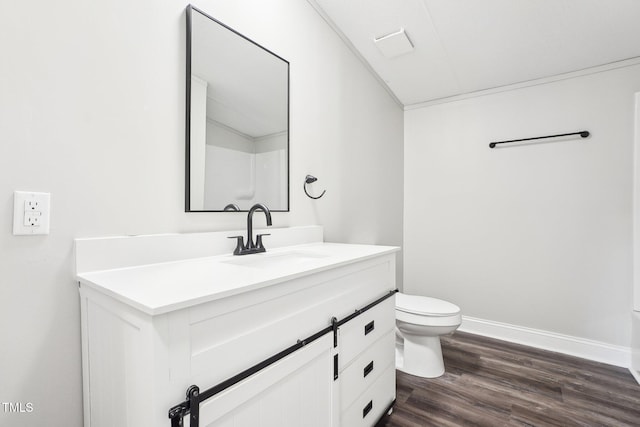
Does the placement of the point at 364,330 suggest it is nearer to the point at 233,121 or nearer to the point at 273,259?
the point at 273,259

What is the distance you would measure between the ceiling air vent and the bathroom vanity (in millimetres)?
1597

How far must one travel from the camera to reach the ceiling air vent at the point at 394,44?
204 centimetres

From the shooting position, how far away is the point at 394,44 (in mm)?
2119

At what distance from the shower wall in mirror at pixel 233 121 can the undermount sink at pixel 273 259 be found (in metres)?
0.25

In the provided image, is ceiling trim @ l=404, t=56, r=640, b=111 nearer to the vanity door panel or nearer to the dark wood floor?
the dark wood floor

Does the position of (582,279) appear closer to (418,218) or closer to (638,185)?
(638,185)

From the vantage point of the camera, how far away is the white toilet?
75.0 inches

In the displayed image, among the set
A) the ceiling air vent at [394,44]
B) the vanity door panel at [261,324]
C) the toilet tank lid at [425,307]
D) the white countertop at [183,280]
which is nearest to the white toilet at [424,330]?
the toilet tank lid at [425,307]

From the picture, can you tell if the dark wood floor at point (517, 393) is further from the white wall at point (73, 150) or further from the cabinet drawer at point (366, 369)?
the white wall at point (73, 150)

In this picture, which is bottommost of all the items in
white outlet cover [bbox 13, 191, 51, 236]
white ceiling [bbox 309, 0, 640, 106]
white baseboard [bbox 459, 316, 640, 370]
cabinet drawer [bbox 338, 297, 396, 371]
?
white baseboard [bbox 459, 316, 640, 370]

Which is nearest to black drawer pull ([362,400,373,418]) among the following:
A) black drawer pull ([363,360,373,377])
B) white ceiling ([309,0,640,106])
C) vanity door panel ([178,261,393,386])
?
black drawer pull ([363,360,373,377])

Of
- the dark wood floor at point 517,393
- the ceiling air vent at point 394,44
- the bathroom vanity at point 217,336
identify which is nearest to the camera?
the bathroom vanity at point 217,336

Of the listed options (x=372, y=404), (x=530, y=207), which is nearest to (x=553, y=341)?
(x=530, y=207)

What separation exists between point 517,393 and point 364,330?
1287 mm
